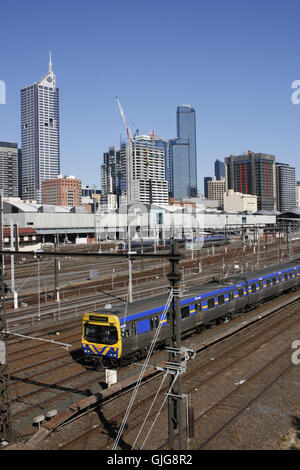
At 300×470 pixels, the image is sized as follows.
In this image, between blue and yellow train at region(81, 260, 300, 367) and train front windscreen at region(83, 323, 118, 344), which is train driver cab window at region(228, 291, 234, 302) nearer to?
blue and yellow train at region(81, 260, 300, 367)

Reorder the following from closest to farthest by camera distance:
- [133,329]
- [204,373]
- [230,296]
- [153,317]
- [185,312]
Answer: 1. [204,373]
2. [133,329]
3. [153,317]
4. [185,312]
5. [230,296]

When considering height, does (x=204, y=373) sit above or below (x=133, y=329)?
below

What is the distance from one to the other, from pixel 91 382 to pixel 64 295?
2340 cm

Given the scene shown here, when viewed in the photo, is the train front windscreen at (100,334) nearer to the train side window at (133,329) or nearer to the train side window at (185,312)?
the train side window at (133,329)

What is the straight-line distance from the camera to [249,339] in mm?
24094

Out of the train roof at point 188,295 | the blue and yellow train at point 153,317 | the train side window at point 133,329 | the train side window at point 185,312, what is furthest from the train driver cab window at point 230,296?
the train side window at point 133,329

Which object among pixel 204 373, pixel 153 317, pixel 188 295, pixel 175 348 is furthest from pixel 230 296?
pixel 175 348

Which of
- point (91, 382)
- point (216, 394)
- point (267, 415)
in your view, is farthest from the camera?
point (91, 382)

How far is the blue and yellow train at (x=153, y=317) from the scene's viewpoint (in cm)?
1828

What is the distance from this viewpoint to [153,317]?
20453 mm

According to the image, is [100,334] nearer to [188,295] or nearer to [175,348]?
[188,295]
